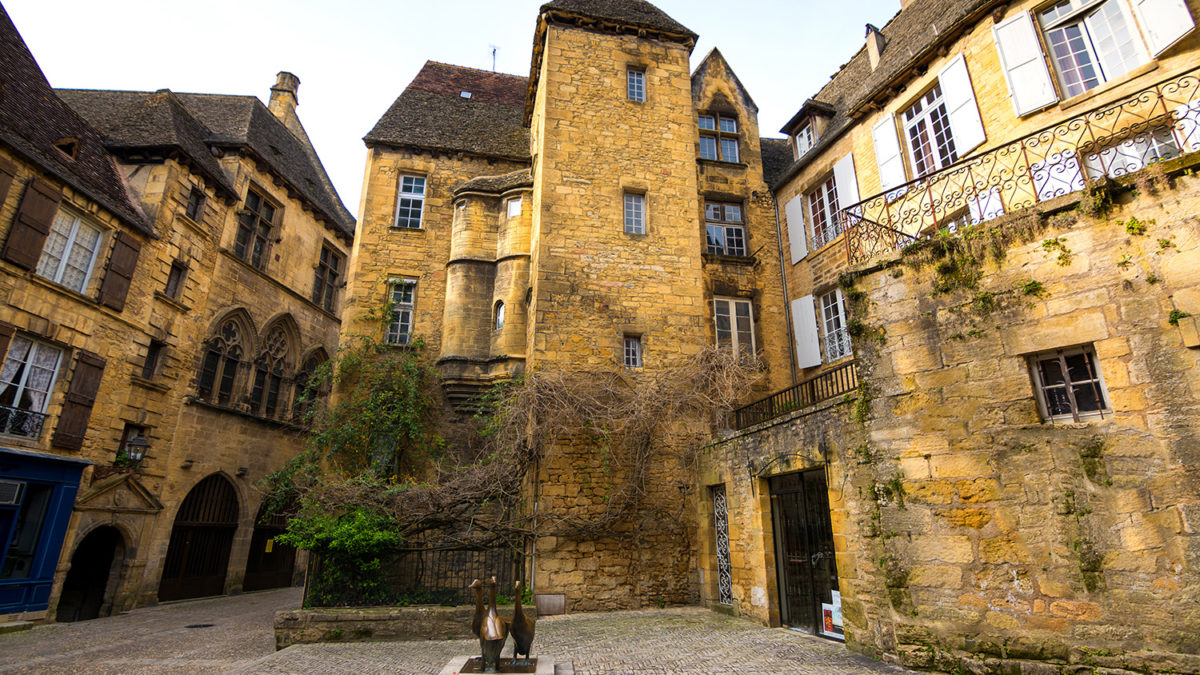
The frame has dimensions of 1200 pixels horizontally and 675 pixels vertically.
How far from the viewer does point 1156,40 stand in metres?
7.57

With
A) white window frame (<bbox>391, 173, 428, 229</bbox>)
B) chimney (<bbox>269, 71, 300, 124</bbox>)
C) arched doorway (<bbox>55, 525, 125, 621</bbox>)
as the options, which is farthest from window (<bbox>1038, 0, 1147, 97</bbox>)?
chimney (<bbox>269, 71, 300, 124</bbox>)

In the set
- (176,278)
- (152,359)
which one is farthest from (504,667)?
(176,278)

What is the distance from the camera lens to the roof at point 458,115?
49.5 ft

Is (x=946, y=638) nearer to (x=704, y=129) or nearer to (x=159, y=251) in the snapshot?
(x=704, y=129)

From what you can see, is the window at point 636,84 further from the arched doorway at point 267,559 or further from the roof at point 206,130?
the arched doorway at point 267,559

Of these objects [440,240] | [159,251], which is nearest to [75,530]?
[159,251]

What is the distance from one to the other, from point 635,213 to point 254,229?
10.7 metres

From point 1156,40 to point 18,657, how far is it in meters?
16.7

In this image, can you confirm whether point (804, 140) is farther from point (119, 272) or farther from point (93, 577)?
point (93, 577)

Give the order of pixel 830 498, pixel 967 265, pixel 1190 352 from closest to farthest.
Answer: pixel 1190 352, pixel 967 265, pixel 830 498

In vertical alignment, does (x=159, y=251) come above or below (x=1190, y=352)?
above

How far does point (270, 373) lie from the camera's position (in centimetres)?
1611

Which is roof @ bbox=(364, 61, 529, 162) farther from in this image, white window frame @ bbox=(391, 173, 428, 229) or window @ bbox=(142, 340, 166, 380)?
window @ bbox=(142, 340, 166, 380)

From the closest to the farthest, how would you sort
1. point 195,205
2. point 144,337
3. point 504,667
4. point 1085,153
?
1. point 504,667
2. point 1085,153
3. point 144,337
4. point 195,205
